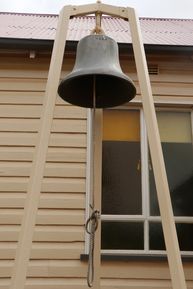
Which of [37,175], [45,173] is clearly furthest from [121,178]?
[37,175]

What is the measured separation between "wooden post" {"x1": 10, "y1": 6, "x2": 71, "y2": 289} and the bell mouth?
2.21ft

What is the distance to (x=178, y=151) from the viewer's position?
6215mm

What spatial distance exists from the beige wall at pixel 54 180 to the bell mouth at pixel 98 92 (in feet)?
6.68

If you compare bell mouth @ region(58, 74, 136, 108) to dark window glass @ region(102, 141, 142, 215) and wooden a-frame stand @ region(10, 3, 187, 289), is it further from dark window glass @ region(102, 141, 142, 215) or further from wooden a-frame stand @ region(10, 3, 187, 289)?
dark window glass @ region(102, 141, 142, 215)

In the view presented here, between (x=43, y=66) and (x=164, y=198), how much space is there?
13.6 feet

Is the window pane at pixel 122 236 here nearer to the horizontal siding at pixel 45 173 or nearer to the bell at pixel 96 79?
the horizontal siding at pixel 45 173

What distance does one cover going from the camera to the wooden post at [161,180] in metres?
2.52

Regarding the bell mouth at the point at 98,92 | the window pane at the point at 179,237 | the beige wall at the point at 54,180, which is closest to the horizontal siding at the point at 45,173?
the beige wall at the point at 54,180

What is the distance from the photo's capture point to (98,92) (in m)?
3.95

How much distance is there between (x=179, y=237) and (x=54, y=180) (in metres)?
1.84

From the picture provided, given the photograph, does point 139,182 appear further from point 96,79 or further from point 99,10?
point 99,10

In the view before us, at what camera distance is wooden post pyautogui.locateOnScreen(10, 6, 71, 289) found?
2.50 metres

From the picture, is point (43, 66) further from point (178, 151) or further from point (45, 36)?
point (178, 151)

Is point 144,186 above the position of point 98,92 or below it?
above
